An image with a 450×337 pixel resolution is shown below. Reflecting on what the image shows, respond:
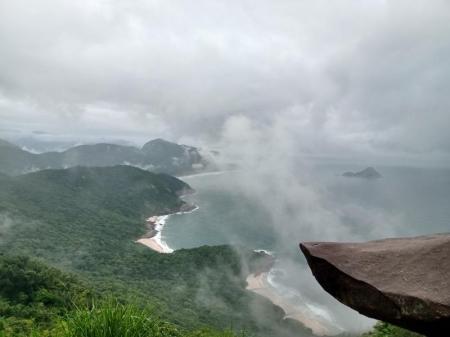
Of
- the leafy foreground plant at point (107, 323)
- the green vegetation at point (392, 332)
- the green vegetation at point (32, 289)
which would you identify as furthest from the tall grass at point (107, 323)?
the green vegetation at point (32, 289)

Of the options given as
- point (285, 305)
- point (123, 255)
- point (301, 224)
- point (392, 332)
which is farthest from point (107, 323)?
point (301, 224)

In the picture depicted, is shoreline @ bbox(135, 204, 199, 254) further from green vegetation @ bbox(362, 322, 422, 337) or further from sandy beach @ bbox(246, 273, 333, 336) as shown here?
green vegetation @ bbox(362, 322, 422, 337)

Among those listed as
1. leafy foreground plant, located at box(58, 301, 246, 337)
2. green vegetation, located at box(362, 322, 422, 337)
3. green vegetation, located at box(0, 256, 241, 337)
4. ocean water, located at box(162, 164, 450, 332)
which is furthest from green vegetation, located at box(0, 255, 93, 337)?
ocean water, located at box(162, 164, 450, 332)

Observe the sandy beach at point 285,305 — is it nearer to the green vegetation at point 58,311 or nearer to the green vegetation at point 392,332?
the green vegetation at point 58,311

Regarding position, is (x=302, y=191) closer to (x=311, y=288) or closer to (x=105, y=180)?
(x=105, y=180)

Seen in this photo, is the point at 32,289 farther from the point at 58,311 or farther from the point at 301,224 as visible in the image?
the point at 301,224

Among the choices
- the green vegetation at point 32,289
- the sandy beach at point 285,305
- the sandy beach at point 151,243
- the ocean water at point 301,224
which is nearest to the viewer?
the green vegetation at point 32,289
